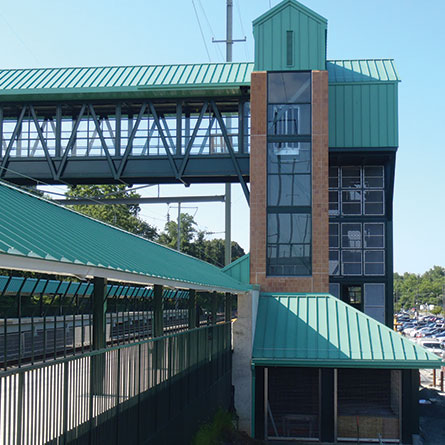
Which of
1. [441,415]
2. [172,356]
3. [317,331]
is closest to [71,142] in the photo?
[317,331]

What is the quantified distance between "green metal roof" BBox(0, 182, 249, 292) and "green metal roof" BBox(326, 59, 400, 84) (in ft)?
63.0

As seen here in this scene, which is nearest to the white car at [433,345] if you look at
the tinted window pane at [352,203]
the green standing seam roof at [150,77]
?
the tinted window pane at [352,203]

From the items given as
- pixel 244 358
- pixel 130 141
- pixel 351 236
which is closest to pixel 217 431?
pixel 244 358

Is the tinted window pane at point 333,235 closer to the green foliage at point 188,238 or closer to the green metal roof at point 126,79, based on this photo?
the green metal roof at point 126,79

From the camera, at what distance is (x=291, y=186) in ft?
96.4

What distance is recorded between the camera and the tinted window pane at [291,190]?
2936 cm

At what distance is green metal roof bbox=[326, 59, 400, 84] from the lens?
32125 mm

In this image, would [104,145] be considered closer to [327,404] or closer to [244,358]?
[244,358]

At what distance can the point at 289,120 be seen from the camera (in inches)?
1166

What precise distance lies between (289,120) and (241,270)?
6.41m

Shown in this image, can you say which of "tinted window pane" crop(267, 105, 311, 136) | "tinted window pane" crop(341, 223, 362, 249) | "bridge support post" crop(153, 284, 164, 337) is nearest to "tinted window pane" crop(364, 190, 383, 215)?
"tinted window pane" crop(341, 223, 362, 249)

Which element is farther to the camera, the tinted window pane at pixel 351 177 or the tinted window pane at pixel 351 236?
the tinted window pane at pixel 351 177

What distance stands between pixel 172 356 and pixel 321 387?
10.8m

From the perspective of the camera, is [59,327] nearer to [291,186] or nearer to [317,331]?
[317,331]
